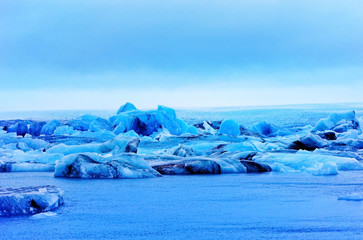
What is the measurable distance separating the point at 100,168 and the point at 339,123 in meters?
16.9

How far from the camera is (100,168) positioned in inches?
367

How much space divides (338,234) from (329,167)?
5.46 meters

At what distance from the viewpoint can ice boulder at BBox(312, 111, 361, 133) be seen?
74.2 feet

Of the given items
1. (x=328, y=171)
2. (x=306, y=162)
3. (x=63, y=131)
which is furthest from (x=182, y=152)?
(x=63, y=131)

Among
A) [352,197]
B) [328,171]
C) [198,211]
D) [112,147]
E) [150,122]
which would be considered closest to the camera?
[198,211]

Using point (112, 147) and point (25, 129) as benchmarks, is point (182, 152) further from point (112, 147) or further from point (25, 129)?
point (25, 129)

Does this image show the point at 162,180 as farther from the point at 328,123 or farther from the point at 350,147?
the point at 328,123

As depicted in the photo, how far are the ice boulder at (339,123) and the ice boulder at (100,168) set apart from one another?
14.9 m

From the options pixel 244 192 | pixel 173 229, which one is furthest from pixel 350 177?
pixel 173 229

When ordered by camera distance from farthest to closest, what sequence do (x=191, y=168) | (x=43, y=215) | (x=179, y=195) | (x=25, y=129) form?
(x=25, y=129) → (x=191, y=168) → (x=179, y=195) → (x=43, y=215)

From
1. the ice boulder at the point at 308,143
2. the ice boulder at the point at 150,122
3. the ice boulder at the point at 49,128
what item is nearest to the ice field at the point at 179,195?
the ice boulder at the point at 308,143

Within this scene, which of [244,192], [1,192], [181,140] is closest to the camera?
[1,192]

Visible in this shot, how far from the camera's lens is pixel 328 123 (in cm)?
2369

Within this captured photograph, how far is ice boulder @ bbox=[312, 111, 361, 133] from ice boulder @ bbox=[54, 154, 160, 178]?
14874 millimetres
